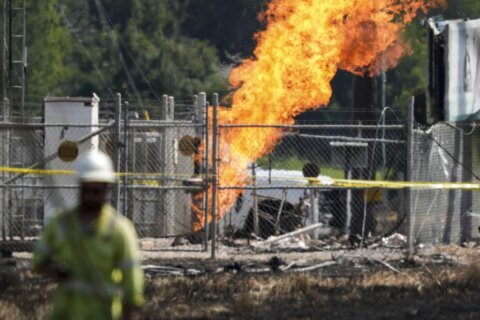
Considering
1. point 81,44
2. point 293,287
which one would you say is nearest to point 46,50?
point 81,44

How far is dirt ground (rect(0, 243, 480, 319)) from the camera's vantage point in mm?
12656

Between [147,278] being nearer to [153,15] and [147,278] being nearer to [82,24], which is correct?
[153,15]

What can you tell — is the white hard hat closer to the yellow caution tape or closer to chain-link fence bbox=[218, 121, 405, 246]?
the yellow caution tape

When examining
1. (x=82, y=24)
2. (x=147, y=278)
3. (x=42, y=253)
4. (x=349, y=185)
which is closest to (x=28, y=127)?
(x=147, y=278)

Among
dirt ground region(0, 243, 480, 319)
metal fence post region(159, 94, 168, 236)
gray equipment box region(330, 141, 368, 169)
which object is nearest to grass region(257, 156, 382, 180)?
metal fence post region(159, 94, 168, 236)

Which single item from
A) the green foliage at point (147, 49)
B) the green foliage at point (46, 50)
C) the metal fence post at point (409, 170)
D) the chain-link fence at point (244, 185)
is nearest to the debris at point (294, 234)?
the chain-link fence at point (244, 185)

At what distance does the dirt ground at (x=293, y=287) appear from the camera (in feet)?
41.5

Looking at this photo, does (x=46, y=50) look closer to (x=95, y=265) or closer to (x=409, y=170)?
(x=409, y=170)

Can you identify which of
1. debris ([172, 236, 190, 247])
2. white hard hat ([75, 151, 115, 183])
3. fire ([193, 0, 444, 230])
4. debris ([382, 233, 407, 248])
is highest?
fire ([193, 0, 444, 230])

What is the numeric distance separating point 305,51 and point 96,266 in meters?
14.4

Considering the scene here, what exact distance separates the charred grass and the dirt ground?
0.03 ft

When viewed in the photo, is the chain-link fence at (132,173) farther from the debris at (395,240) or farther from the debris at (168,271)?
the debris at (168,271)

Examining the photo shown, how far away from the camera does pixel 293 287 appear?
13.9m

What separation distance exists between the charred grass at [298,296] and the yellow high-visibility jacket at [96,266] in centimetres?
461
